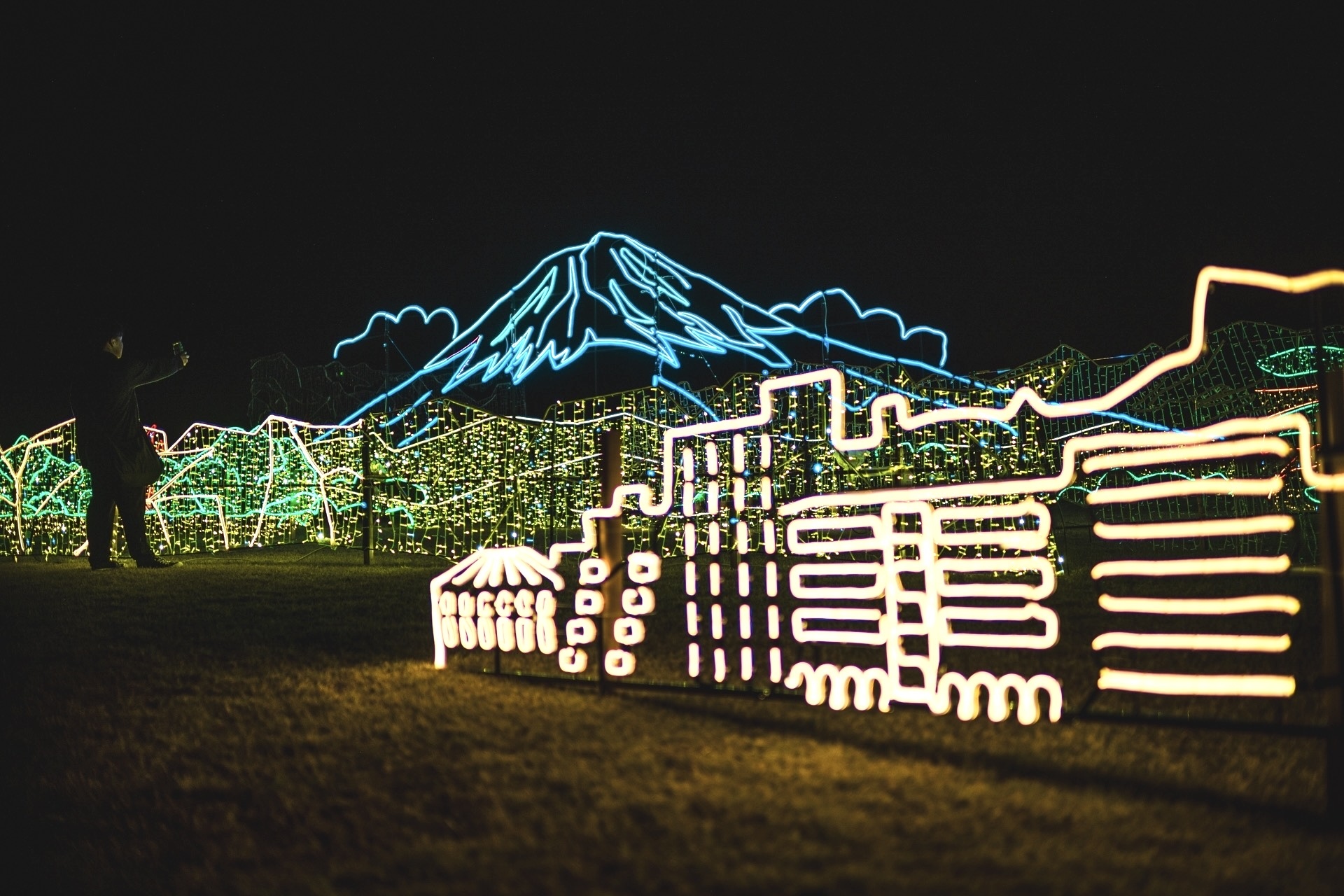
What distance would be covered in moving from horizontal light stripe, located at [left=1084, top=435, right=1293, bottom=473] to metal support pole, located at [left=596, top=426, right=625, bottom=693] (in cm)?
250

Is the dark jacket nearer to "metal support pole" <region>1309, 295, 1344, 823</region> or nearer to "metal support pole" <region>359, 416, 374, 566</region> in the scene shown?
"metal support pole" <region>359, 416, 374, 566</region>

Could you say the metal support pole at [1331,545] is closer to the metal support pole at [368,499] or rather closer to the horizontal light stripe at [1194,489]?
the horizontal light stripe at [1194,489]

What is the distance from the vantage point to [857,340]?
13539 mm

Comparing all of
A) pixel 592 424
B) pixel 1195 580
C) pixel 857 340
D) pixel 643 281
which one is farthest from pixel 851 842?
pixel 643 281

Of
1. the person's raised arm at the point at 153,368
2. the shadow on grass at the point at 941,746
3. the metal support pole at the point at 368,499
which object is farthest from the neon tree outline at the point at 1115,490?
the person's raised arm at the point at 153,368

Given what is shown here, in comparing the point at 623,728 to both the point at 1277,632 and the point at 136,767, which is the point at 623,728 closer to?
the point at 136,767

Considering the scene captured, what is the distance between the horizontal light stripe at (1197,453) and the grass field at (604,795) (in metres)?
1.01

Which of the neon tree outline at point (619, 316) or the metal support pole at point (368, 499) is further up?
the neon tree outline at point (619, 316)

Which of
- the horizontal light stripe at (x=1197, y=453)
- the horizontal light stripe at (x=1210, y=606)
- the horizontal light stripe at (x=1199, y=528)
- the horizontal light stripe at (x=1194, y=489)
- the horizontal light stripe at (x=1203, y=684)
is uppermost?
the horizontal light stripe at (x=1197, y=453)

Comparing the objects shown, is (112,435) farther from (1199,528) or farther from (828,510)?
(1199,528)

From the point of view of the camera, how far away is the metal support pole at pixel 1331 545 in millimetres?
3518

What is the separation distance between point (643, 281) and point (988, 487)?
10.1m

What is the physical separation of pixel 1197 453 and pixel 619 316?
10.7 metres

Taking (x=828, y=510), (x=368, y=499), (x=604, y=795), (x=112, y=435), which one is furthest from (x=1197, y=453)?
(x=112, y=435)
